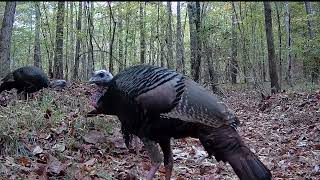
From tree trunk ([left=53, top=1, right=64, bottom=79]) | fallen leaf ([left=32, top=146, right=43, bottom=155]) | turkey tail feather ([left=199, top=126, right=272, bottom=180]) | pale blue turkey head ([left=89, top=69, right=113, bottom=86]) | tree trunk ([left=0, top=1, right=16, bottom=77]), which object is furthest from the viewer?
tree trunk ([left=53, top=1, right=64, bottom=79])

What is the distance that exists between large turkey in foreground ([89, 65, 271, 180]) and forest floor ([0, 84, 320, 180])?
647 mm

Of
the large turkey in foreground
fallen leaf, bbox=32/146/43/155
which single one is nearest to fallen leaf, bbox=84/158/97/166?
fallen leaf, bbox=32/146/43/155

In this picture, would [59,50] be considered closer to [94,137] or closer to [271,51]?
[271,51]

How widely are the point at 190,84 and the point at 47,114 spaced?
2.74 meters

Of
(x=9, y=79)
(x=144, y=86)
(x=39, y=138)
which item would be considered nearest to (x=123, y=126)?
(x=144, y=86)

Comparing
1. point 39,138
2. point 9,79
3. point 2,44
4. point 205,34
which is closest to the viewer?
point 39,138

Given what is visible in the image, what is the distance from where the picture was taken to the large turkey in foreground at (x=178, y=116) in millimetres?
3199

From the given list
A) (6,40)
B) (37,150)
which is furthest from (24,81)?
(37,150)

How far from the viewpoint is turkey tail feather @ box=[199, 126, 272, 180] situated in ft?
10.2

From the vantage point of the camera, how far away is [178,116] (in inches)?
129

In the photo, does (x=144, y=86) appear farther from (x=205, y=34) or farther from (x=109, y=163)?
(x=205, y=34)

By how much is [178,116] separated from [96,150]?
2.01 meters

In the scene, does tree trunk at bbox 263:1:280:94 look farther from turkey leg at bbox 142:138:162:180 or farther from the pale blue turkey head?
turkey leg at bbox 142:138:162:180

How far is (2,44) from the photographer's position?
35.5 feet
